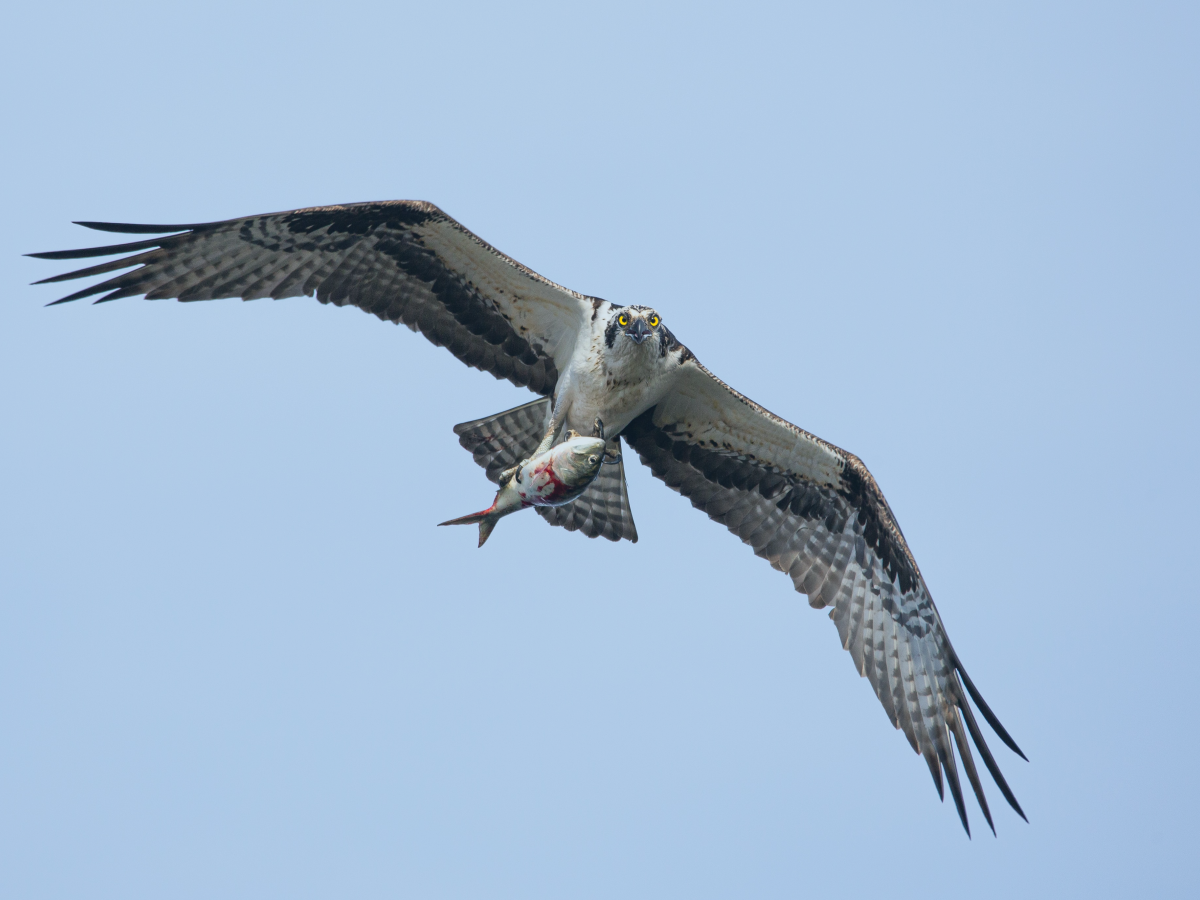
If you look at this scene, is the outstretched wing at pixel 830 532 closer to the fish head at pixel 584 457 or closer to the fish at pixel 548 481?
the fish at pixel 548 481

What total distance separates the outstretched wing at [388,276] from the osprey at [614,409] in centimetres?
1

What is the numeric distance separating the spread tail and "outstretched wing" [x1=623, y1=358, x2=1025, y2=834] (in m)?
3.05

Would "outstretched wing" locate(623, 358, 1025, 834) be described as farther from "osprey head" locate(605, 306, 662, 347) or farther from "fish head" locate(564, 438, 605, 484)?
"fish head" locate(564, 438, 605, 484)

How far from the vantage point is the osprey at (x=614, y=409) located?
446 inches

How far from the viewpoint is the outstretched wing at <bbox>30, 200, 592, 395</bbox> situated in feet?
36.9

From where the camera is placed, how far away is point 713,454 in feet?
42.1

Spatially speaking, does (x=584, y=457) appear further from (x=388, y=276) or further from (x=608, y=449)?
(x=388, y=276)

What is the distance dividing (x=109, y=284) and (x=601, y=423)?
447cm

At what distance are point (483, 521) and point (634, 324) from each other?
2.43 meters

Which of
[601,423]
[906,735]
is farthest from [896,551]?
[601,423]

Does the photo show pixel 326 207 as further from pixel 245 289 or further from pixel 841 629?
pixel 841 629

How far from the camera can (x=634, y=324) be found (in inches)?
438

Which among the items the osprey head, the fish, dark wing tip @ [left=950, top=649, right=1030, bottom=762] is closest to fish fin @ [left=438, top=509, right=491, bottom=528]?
the fish

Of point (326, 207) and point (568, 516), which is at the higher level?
point (326, 207)
